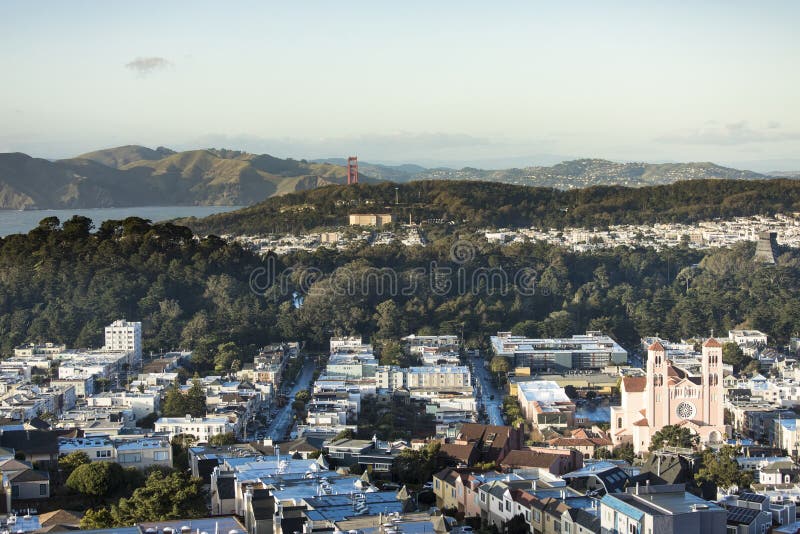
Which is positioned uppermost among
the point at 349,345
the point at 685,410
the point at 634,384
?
the point at 634,384

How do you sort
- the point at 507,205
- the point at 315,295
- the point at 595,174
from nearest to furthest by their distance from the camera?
the point at 315,295 → the point at 507,205 → the point at 595,174

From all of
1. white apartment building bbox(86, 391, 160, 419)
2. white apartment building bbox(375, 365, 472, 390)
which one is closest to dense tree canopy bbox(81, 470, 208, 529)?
white apartment building bbox(86, 391, 160, 419)

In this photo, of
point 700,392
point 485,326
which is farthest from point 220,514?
point 485,326

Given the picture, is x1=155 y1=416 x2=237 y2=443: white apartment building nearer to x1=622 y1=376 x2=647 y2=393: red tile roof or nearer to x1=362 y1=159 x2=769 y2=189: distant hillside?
x1=622 y1=376 x2=647 y2=393: red tile roof

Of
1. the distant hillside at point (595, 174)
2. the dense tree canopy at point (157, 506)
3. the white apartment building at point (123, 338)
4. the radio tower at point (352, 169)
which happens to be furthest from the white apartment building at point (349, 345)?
the distant hillside at point (595, 174)

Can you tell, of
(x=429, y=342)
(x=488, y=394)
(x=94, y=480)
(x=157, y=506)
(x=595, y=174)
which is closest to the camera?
(x=157, y=506)

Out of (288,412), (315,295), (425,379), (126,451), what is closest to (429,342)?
(315,295)

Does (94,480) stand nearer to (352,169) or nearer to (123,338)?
(123,338)

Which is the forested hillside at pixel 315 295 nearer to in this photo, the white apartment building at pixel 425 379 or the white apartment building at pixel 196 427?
the white apartment building at pixel 425 379
